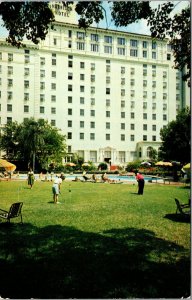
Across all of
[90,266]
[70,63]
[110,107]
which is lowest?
[90,266]

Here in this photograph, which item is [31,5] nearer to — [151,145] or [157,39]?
[157,39]

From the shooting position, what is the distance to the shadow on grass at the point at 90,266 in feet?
16.4

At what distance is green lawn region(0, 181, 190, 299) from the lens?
5039 mm

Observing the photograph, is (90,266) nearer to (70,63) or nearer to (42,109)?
(42,109)

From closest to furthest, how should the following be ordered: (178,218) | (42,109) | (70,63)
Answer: (178,218), (42,109), (70,63)

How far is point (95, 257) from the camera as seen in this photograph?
6414 mm

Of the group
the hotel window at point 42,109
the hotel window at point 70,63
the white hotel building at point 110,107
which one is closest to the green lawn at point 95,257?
the hotel window at point 42,109

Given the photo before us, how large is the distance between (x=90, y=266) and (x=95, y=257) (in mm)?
549

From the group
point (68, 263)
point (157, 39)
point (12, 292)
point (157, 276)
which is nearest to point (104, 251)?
point (68, 263)

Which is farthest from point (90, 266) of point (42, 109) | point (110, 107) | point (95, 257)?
point (110, 107)

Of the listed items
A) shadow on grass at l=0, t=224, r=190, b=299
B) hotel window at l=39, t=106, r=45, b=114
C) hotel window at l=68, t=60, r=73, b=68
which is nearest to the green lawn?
shadow on grass at l=0, t=224, r=190, b=299

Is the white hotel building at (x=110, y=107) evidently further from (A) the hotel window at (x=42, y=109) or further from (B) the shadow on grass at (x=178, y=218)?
(B) the shadow on grass at (x=178, y=218)

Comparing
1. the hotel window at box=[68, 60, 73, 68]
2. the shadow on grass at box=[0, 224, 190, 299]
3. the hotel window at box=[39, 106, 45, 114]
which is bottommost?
the shadow on grass at box=[0, 224, 190, 299]

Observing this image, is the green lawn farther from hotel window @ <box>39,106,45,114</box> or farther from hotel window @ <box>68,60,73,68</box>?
hotel window @ <box>68,60,73,68</box>
